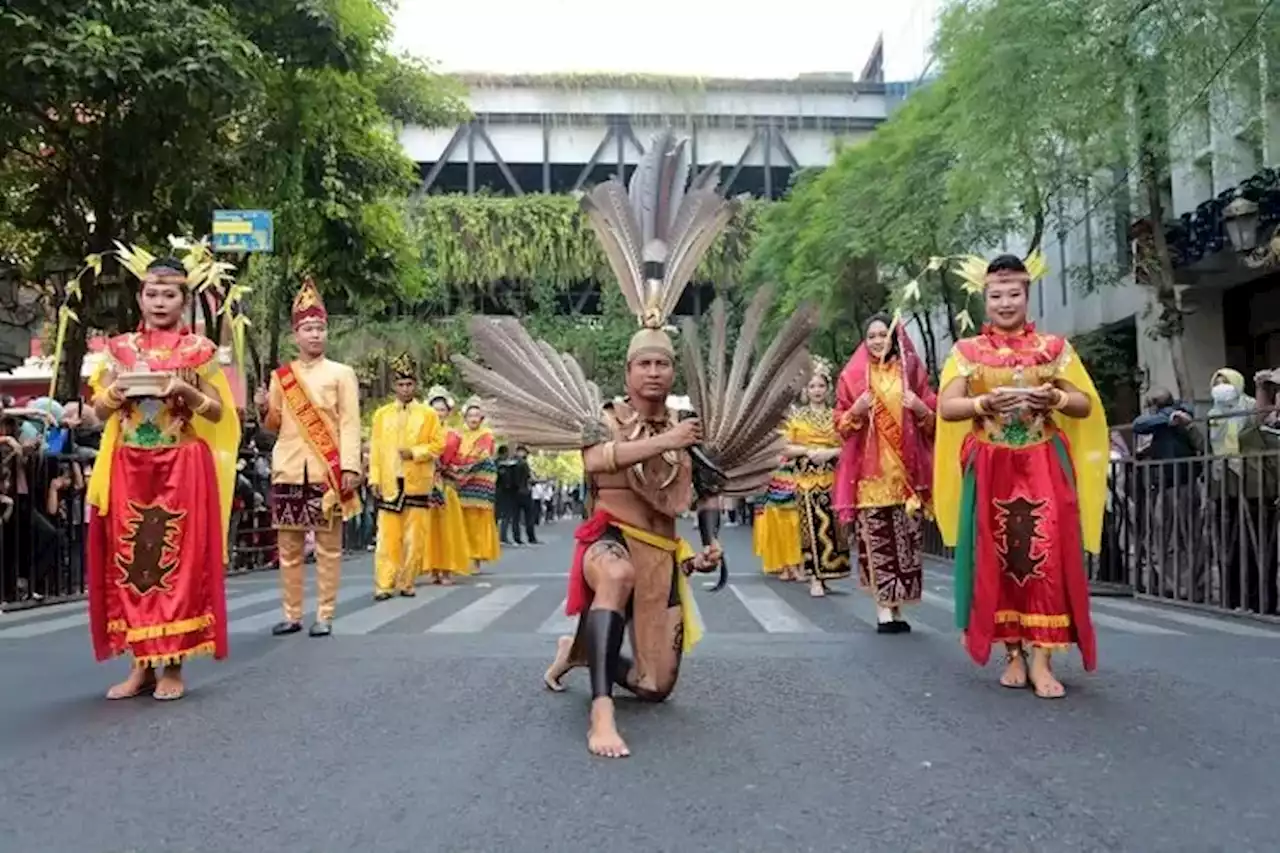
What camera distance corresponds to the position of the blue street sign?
14.2 metres

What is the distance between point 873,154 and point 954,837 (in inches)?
869

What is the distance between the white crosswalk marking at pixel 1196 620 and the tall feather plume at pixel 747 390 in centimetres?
456

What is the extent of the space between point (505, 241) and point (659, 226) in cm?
3750

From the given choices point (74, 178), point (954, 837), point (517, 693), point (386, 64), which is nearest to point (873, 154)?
point (386, 64)

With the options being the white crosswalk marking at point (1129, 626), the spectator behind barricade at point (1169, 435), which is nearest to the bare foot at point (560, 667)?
the white crosswalk marking at point (1129, 626)

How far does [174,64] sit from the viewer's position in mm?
12172

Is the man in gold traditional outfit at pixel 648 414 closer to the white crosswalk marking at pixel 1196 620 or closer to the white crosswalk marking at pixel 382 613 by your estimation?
the white crosswalk marking at pixel 382 613

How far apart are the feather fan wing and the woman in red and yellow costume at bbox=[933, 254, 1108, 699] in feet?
6.00

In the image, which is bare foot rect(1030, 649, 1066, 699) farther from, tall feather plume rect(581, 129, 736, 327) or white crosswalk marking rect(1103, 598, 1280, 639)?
white crosswalk marking rect(1103, 598, 1280, 639)

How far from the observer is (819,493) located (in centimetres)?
1191

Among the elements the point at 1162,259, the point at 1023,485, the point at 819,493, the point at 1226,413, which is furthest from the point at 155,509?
the point at 1162,259

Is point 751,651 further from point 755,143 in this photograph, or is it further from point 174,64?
point 755,143

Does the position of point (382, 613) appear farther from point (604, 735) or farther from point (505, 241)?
point (505, 241)

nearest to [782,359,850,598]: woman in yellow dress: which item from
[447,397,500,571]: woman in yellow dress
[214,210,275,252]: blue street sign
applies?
[447,397,500,571]: woman in yellow dress
